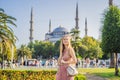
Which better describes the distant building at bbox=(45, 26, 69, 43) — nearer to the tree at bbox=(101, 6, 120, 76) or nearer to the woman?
the tree at bbox=(101, 6, 120, 76)

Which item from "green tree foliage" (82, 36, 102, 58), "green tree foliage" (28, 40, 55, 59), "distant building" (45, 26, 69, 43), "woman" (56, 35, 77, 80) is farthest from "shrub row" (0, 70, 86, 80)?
"distant building" (45, 26, 69, 43)

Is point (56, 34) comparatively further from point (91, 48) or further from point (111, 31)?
point (111, 31)

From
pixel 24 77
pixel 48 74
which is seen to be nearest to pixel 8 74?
pixel 24 77

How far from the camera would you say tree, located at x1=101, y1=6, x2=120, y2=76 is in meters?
32.0

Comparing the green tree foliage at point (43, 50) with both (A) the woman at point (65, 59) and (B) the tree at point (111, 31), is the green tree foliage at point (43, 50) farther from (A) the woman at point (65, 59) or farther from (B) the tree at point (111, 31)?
(A) the woman at point (65, 59)

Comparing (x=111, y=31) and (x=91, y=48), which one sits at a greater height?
(x=111, y=31)

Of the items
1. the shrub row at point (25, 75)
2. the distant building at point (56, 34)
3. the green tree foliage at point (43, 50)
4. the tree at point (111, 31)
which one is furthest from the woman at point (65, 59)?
the distant building at point (56, 34)

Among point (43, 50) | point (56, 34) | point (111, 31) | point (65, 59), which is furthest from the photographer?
point (56, 34)

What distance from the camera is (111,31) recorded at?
32.2 metres

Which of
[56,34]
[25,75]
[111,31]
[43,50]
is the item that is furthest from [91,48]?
[25,75]

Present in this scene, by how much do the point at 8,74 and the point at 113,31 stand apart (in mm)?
13396

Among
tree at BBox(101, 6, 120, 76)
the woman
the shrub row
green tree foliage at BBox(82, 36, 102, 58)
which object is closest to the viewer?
the woman

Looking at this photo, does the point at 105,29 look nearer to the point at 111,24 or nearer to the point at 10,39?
the point at 111,24

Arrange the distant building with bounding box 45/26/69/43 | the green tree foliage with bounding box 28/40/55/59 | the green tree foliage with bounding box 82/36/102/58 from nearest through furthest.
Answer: the green tree foliage with bounding box 82/36/102/58, the green tree foliage with bounding box 28/40/55/59, the distant building with bounding box 45/26/69/43
